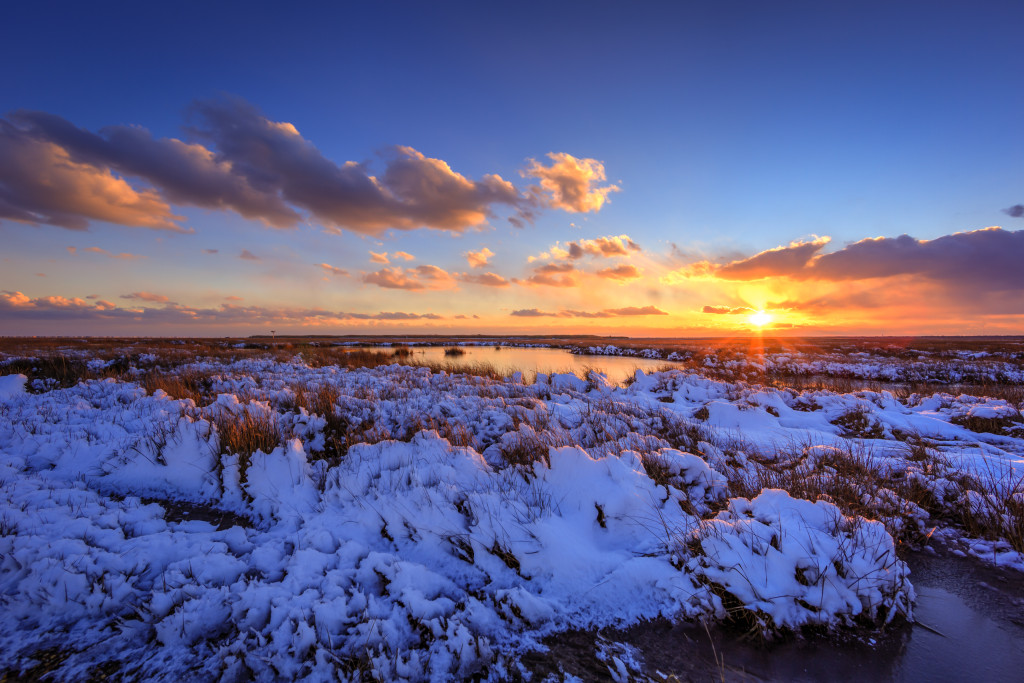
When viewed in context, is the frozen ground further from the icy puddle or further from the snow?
the snow

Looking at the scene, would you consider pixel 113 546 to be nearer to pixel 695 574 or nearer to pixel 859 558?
pixel 695 574

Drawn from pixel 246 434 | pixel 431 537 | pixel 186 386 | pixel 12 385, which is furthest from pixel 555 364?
pixel 431 537

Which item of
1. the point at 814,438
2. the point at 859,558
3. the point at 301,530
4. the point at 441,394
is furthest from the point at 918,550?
the point at 441,394

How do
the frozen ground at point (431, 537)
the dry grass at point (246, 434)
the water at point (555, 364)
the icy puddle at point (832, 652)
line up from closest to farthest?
1. the icy puddle at point (832, 652)
2. the frozen ground at point (431, 537)
3. the dry grass at point (246, 434)
4. the water at point (555, 364)

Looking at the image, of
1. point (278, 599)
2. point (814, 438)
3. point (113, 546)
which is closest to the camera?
point (278, 599)

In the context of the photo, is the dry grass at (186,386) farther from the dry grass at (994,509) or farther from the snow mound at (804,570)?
the dry grass at (994,509)

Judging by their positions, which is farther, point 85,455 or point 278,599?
point 85,455

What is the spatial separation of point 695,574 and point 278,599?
3.25m

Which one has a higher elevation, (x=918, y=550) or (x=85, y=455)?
(x=85, y=455)

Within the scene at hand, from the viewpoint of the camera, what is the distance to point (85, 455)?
18.4 ft

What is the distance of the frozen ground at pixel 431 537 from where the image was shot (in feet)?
8.89

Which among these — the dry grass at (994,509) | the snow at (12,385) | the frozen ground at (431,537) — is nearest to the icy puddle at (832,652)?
the frozen ground at (431,537)

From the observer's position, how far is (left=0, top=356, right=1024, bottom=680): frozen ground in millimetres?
2711

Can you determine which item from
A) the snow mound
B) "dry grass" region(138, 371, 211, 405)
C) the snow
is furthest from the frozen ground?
the snow
